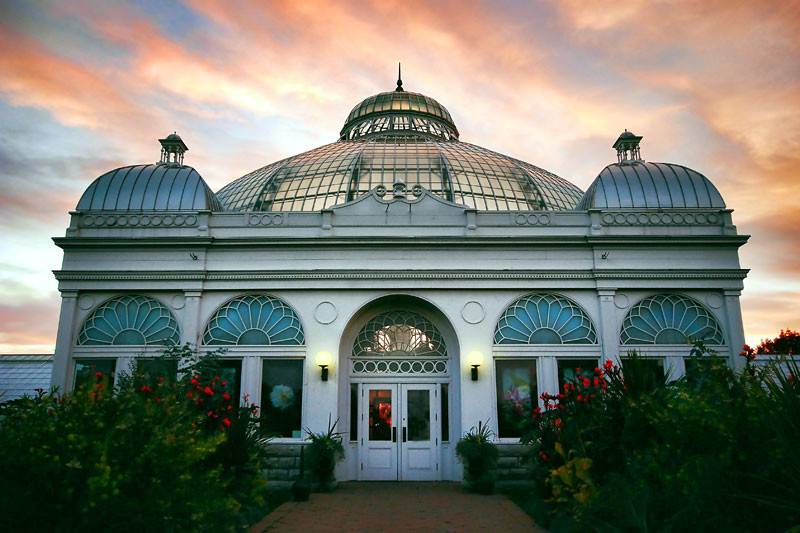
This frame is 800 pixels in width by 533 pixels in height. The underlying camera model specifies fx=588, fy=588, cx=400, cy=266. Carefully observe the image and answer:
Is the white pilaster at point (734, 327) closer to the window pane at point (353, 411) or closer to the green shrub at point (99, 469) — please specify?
the window pane at point (353, 411)

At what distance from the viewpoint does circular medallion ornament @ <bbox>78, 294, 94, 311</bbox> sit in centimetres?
1875

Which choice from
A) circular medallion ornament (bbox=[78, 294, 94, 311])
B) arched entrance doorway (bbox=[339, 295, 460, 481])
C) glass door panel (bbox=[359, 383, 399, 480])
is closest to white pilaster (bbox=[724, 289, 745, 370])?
arched entrance doorway (bbox=[339, 295, 460, 481])

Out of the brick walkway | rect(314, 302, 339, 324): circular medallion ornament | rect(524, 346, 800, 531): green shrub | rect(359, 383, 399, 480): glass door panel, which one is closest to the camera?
rect(524, 346, 800, 531): green shrub

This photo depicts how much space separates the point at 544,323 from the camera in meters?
18.5

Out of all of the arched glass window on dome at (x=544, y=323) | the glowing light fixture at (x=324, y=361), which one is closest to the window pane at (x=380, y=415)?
the glowing light fixture at (x=324, y=361)

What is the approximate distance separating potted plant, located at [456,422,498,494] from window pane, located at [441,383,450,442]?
1.61 m

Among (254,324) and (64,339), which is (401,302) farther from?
(64,339)

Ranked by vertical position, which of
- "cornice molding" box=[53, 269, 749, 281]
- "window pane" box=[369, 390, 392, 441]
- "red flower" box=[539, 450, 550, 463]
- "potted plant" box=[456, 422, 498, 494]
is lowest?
"potted plant" box=[456, 422, 498, 494]

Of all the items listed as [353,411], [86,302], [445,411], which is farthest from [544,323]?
[86,302]

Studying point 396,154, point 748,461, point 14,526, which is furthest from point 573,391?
point 396,154

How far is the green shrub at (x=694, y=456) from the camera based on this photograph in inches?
237

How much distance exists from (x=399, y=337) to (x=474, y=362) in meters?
2.75

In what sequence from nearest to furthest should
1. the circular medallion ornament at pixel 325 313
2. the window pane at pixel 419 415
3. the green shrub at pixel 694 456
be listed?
the green shrub at pixel 694 456
the circular medallion ornament at pixel 325 313
the window pane at pixel 419 415

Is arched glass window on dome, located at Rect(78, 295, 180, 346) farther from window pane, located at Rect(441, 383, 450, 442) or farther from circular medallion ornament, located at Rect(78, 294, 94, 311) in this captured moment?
window pane, located at Rect(441, 383, 450, 442)
